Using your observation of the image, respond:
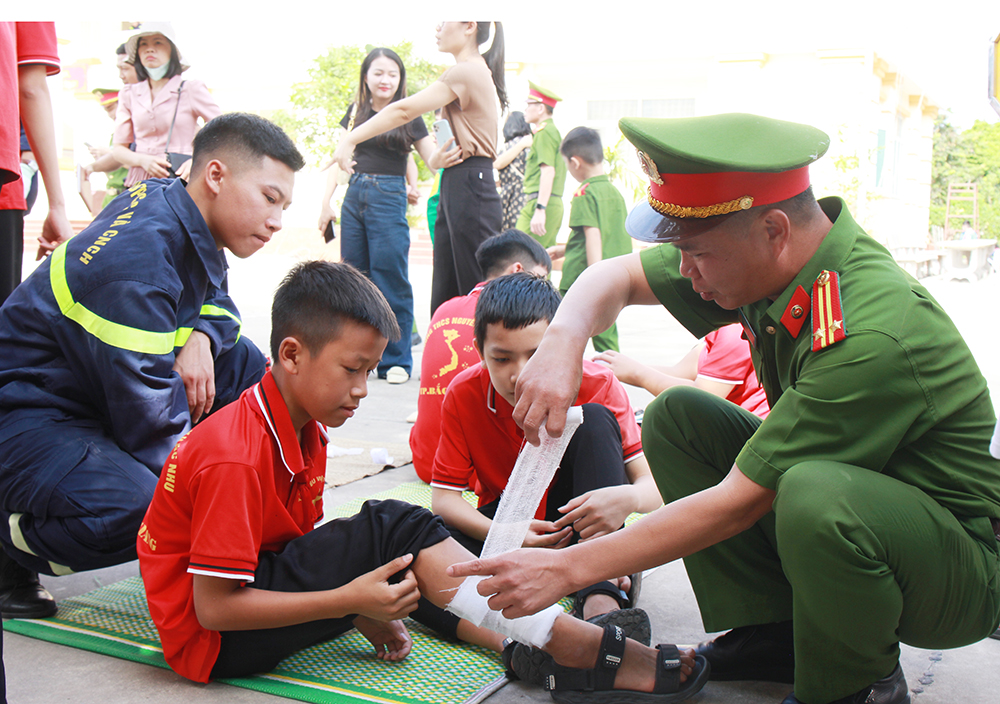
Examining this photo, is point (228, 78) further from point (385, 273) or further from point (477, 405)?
point (477, 405)

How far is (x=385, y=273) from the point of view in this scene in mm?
5020

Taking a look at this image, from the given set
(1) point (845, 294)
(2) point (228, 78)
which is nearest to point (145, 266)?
(1) point (845, 294)

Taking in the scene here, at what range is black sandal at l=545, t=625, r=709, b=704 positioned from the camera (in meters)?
1.62

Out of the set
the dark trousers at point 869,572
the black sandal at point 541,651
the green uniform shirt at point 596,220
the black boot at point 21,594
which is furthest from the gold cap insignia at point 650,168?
the green uniform shirt at point 596,220

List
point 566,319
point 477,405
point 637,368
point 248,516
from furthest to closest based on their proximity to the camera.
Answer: point 637,368, point 477,405, point 566,319, point 248,516

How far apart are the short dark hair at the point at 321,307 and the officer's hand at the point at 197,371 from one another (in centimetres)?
43

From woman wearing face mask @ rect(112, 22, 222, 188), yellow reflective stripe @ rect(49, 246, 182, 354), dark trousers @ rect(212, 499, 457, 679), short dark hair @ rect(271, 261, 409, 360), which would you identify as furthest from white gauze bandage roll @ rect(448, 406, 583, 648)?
woman wearing face mask @ rect(112, 22, 222, 188)

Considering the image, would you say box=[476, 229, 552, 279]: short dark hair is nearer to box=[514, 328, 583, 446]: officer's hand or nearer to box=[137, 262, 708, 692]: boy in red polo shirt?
box=[137, 262, 708, 692]: boy in red polo shirt

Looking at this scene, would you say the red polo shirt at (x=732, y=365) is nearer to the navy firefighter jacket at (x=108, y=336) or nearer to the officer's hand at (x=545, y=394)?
the officer's hand at (x=545, y=394)

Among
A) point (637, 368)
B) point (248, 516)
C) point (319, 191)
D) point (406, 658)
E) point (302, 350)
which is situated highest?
point (302, 350)

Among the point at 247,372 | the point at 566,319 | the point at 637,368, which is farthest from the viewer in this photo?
the point at 637,368

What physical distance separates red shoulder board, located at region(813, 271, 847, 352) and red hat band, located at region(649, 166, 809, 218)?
157 millimetres

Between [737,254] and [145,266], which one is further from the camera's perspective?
[145,266]

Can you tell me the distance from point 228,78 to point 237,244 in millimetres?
19902
